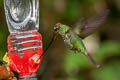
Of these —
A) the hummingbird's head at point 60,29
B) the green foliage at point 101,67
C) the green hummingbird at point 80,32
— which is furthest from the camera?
the green foliage at point 101,67

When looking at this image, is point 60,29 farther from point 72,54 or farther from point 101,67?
point 101,67

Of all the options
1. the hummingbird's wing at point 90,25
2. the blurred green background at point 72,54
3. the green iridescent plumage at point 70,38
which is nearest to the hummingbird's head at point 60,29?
the green iridescent plumage at point 70,38

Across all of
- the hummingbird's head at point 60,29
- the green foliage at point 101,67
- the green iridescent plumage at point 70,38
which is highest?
the hummingbird's head at point 60,29

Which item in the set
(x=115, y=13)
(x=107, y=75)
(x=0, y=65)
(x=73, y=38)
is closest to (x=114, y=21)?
(x=115, y=13)

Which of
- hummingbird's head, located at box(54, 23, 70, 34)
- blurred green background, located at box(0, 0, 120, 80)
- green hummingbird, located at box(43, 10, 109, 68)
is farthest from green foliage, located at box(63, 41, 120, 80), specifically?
hummingbird's head, located at box(54, 23, 70, 34)

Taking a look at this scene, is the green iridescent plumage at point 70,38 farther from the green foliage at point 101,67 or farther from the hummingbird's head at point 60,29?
the green foliage at point 101,67

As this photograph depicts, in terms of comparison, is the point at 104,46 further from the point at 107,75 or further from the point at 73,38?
the point at 73,38
